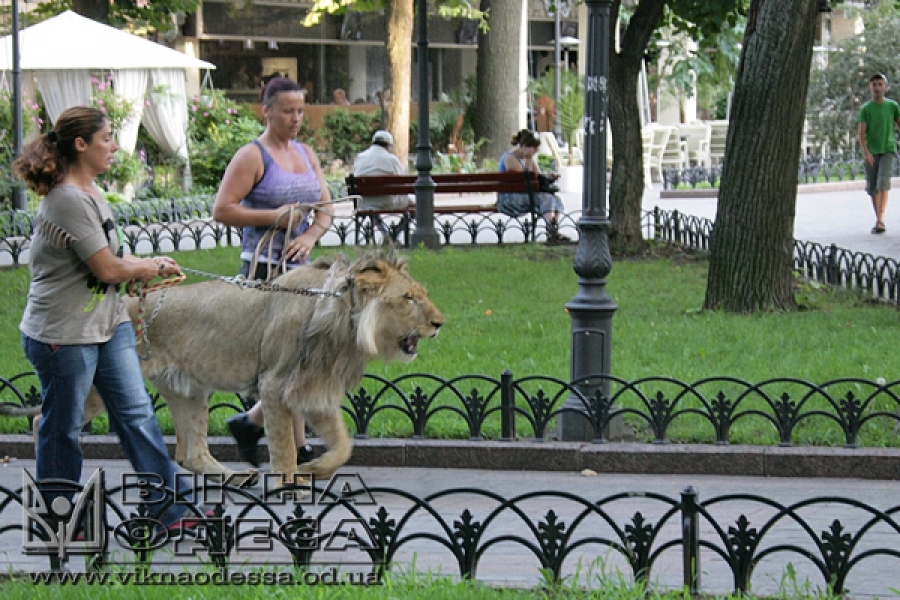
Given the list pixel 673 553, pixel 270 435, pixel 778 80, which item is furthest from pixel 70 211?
pixel 778 80

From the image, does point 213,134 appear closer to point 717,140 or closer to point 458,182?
point 458,182

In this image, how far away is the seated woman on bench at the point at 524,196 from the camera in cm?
1848

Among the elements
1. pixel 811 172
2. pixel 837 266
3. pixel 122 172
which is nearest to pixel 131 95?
pixel 122 172

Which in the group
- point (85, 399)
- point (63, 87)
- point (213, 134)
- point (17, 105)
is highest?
point (63, 87)

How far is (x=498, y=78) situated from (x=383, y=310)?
25552 millimetres

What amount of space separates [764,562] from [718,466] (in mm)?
1725

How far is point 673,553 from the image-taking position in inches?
229

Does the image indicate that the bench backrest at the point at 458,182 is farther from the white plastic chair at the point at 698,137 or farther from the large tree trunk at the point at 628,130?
the white plastic chair at the point at 698,137

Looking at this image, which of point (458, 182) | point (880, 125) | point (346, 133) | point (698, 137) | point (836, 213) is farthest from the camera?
point (698, 137)

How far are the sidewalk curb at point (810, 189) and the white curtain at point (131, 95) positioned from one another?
35.2 feet

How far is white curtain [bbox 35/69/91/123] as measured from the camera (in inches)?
931

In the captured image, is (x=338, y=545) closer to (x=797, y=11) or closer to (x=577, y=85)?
(x=797, y=11)

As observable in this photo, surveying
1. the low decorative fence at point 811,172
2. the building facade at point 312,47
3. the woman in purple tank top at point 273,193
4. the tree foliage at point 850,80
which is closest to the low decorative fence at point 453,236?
the low decorative fence at point 811,172

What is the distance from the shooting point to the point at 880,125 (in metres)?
18.3
